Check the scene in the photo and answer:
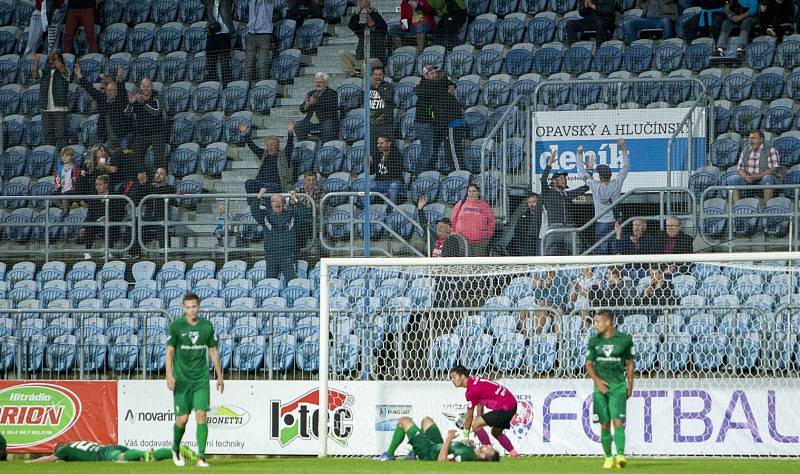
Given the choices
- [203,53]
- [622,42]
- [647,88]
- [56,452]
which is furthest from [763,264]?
[203,53]

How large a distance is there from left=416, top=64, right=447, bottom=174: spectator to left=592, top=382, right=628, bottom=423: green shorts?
243 inches

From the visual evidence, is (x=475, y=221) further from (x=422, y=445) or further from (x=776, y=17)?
(x=776, y=17)

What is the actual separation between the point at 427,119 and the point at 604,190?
8.25ft

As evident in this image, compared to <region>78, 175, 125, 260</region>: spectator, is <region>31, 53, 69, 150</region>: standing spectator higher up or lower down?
higher up

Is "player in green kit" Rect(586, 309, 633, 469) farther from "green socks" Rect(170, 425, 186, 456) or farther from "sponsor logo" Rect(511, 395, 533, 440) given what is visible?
"green socks" Rect(170, 425, 186, 456)

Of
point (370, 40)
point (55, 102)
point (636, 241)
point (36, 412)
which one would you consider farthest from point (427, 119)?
point (36, 412)

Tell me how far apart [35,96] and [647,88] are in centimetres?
937

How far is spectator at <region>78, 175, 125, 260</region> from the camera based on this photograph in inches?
720

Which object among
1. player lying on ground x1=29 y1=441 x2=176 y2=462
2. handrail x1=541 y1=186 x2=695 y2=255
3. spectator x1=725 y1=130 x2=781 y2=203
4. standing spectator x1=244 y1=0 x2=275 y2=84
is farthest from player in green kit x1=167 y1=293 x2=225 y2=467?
spectator x1=725 y1=130 x2=781 y2=203

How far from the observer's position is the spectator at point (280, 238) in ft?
55.3

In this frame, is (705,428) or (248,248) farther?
(248,248)

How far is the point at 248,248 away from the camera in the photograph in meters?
17.7

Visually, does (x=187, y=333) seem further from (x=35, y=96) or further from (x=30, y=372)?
(x=35, y=96)

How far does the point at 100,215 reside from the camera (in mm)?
18406
